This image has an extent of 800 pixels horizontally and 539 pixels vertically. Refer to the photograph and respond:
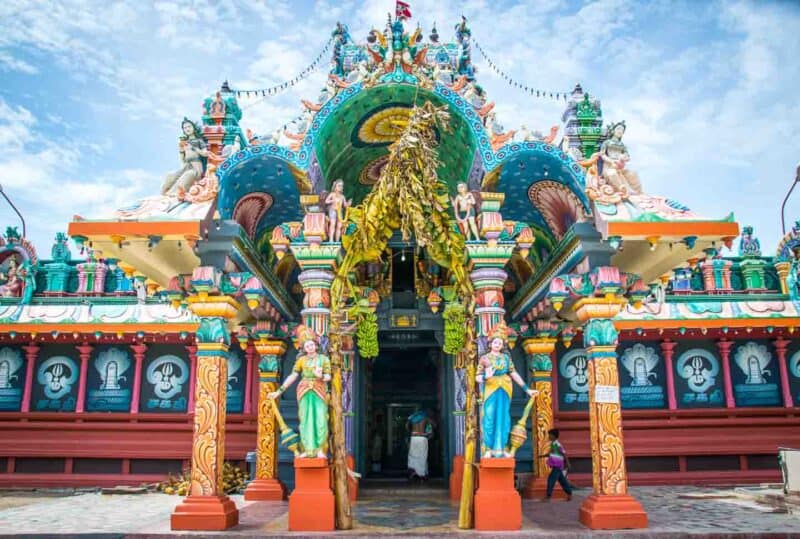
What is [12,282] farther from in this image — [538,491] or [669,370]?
[669,370]

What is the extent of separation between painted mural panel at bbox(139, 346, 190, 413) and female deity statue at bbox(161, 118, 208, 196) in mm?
7081

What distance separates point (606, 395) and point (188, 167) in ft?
21.1

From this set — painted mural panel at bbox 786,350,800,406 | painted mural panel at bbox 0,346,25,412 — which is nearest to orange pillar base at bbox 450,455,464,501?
painted mural panel at bbox 786,350,800,406

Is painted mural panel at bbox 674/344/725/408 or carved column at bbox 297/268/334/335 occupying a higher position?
carved column at bbox 297/268/334/335

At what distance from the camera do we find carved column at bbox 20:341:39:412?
14.2 meters

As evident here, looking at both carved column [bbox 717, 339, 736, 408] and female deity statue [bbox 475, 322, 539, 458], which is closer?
female deity statue [bbox 475, 322, 539, 458]

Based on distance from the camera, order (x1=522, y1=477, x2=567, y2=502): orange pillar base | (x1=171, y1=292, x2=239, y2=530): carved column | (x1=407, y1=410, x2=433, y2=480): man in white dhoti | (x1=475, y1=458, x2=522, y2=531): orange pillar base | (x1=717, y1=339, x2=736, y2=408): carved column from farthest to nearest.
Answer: (x1=717, y1=339, x2=736, y2=408): carved column, (x1=407, y1=410, x2=433, y2=480): man in white dhoti, (x1=522, y1=477, x2=567, y2=502): orange pillar base, (x1=171, y1=292, x2=239, y2=530): carved column, (x1=475, y1=458, x2=522, y2=531): orange pillar base

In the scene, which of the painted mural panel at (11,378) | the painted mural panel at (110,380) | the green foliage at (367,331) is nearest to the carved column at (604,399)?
the green foliage at (367,331)

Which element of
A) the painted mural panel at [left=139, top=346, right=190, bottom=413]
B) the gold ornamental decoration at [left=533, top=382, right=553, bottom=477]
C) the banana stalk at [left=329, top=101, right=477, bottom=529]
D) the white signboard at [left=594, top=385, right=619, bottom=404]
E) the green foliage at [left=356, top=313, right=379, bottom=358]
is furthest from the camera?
the painted mural panel at [left=139, top=346, right=190, bottom=413]

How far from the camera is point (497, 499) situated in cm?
764

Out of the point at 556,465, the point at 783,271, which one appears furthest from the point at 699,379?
the point at 556,465

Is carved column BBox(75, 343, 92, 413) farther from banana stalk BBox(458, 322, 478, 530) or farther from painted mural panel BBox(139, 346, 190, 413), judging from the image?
banana stalk BBox(458, 322, 478, 530)

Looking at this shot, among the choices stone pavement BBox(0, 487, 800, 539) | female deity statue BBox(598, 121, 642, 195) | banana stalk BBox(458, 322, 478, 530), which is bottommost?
stone pavement BBox(0, 487, 800, 539)

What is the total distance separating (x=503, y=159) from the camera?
8469 millimetres
